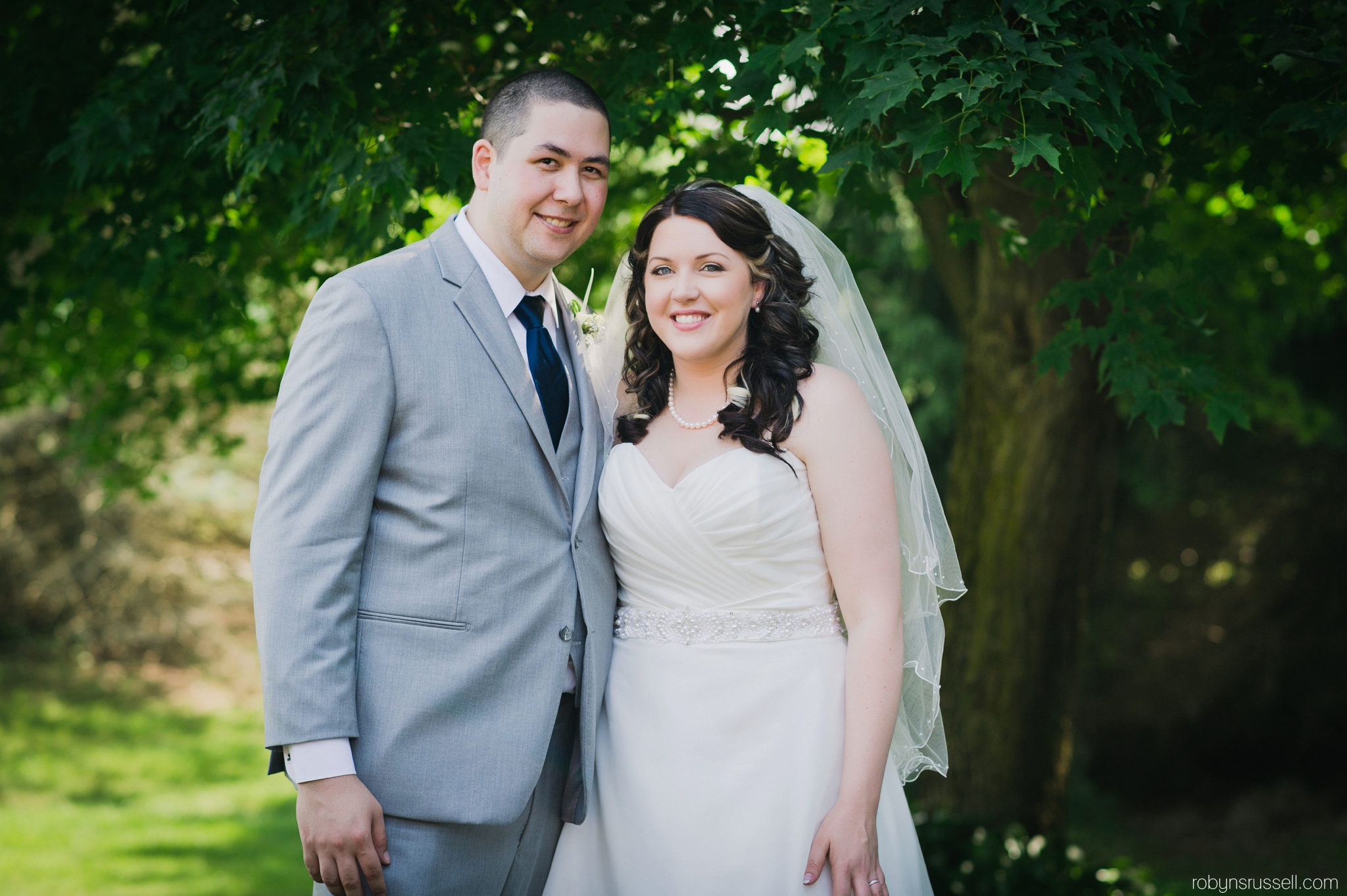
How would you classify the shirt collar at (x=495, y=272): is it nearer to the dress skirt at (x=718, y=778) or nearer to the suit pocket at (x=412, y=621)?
the suit pocket at (x=412, y=621)

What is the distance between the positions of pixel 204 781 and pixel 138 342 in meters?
4.61

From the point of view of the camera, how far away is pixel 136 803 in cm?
838

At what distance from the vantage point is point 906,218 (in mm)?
8688

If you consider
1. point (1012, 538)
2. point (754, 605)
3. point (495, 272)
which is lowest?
point (1012, 538)

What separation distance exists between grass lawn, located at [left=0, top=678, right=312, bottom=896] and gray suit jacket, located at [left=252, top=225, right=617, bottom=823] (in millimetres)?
5312

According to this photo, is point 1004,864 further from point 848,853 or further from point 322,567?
point 322,567

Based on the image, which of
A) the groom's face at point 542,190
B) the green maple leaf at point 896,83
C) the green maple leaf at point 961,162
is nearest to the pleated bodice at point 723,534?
the groom's face at point 542,190

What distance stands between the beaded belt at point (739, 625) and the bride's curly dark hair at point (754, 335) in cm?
43

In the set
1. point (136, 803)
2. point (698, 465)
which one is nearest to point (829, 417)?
point (698, 465)

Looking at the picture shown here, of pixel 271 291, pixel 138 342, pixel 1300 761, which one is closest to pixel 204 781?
pixel 138 342

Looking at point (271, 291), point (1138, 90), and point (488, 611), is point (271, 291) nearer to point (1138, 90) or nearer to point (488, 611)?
point (488, 611)

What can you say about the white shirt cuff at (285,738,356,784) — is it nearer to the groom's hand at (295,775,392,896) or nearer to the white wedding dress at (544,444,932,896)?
the groom's hand at (295,775,392,896)

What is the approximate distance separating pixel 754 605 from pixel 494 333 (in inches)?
38.5

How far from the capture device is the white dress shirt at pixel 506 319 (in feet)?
7.03
